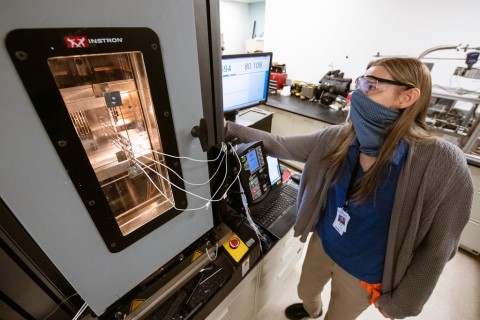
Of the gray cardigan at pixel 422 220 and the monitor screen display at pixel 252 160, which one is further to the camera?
the monitor screen display at pixel 252 160

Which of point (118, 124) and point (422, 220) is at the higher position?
point (118, 124)

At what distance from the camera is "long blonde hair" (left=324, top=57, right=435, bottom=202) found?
2.41 feet

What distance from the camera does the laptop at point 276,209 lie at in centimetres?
114

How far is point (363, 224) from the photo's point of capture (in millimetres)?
889

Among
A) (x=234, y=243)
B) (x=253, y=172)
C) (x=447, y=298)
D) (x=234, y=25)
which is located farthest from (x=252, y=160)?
(x=234, y=25)

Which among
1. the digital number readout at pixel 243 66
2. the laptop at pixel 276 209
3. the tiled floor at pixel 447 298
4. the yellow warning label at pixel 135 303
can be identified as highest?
the digital number readout at pixel 243 66

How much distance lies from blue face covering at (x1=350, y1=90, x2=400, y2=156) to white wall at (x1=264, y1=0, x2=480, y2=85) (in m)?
2.39

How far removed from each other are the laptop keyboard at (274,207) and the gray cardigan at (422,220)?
0.35 meters

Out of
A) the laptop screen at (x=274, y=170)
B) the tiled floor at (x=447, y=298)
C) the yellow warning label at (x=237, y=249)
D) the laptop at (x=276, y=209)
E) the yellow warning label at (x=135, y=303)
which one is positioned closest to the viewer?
the yellow warning label at (x=135, y=303)

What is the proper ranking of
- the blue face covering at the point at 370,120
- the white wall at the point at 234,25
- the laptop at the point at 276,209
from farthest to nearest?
the white wall at the point at 234,25
the laptop at the point at 276,209
the blue face covering at the point at 370,120

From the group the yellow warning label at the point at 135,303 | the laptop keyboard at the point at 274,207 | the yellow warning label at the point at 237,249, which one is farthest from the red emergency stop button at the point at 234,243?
the yellow warning label at the point at 135,303

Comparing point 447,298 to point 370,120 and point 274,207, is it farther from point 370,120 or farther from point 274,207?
point 370,120

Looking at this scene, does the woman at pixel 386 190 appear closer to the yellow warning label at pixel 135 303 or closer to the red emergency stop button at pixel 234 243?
the red emergency stop button at pixel 234 243

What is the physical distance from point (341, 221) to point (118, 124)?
0.99m
